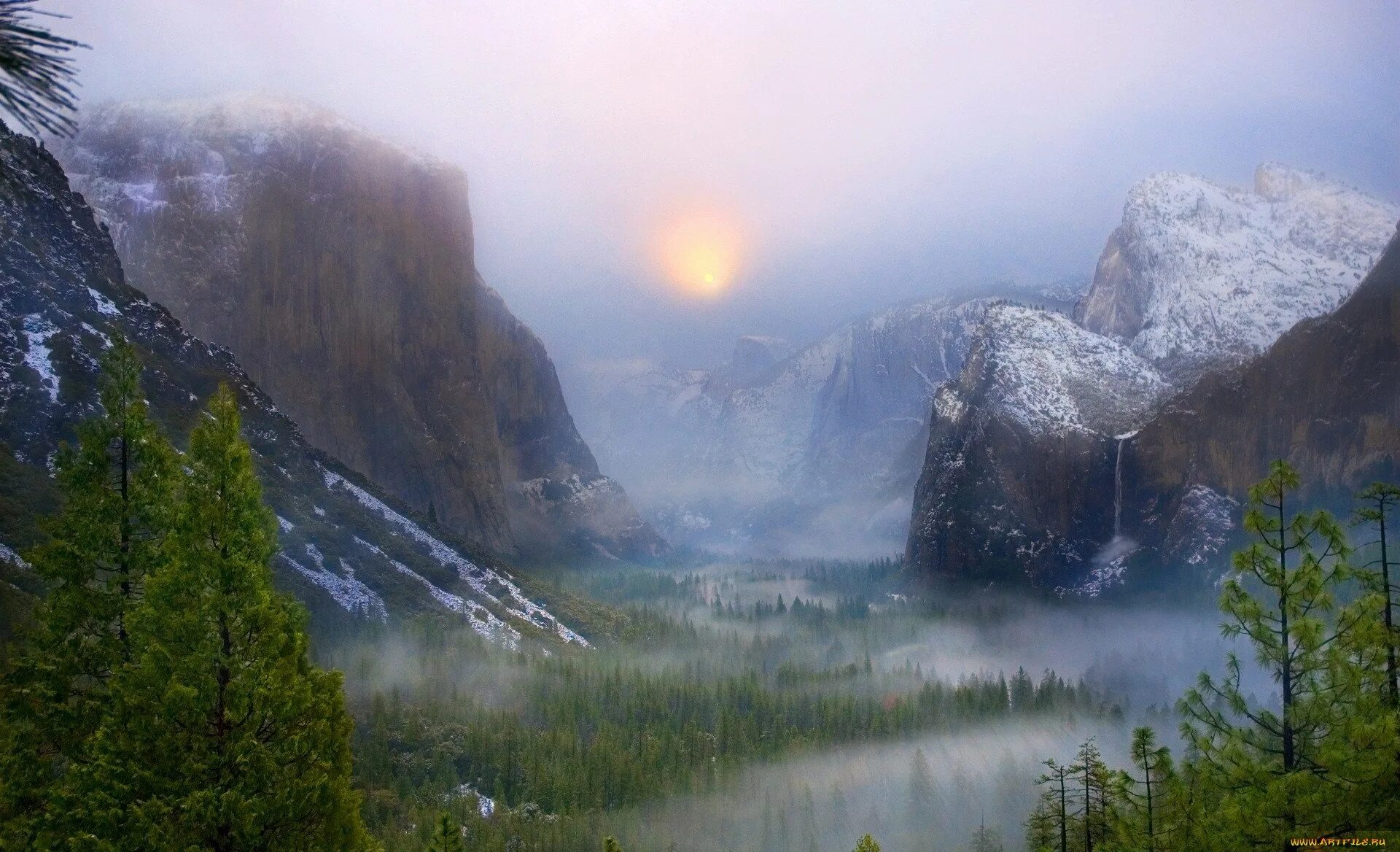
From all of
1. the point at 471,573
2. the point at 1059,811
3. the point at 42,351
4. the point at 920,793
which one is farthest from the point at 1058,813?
the point at 471,573

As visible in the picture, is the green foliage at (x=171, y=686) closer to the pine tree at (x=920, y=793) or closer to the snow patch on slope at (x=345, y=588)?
the pine tree at (x=920, y=793)

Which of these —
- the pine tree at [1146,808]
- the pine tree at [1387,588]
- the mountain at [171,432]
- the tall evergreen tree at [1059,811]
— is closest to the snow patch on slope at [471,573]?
the mountain at [171,432]

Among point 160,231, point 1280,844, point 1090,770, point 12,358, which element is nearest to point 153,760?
point 1280,844

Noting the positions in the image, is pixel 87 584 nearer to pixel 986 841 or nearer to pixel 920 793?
pixel 986 841

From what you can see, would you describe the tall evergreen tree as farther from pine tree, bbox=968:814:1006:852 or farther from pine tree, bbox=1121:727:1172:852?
pine tree, bbox=968:814:1006:852

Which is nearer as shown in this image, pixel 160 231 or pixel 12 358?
pixel 12 358

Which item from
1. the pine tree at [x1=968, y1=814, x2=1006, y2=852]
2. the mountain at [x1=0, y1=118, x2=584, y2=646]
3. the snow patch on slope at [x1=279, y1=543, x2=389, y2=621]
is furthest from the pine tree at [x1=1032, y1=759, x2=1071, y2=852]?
the snow patch on slope at [x1=279, y1=543, x2=389, y2=621]

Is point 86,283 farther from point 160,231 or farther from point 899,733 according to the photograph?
point 899,733
